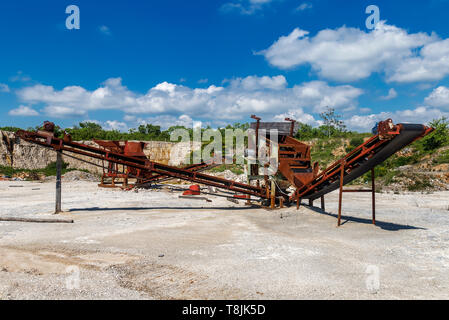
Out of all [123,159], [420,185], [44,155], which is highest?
[44,155]

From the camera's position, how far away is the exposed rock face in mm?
29155

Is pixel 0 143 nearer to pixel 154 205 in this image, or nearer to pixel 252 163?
pixel 154 205

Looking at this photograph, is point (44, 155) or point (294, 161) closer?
point (294, 161)

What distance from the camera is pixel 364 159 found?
827cm

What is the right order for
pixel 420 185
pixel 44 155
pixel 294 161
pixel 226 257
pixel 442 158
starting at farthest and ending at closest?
pixel 44 155
pixel 442 158
pixel 420 185
pixel 294 161
pixel 226 257

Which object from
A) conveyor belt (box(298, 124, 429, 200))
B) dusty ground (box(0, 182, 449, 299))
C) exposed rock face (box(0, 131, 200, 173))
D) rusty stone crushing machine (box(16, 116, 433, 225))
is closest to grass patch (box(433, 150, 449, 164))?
rusty stone crushing machine (box(16, 116, 433, 225))

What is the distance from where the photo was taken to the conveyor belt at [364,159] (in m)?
6.93

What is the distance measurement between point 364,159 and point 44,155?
3293cm

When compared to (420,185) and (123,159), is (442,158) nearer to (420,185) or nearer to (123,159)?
(420,185)

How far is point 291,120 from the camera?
40.1 ft

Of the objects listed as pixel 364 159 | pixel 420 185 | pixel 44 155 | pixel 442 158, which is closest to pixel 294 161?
pixel 364 159

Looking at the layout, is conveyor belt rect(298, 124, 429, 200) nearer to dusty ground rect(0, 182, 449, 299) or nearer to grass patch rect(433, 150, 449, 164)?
dusty ground rect(0, 182, 449, 299)

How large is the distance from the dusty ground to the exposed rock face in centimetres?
1960

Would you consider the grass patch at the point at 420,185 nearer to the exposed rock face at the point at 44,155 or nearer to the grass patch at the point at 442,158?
the grass patch at the point at 442,158
